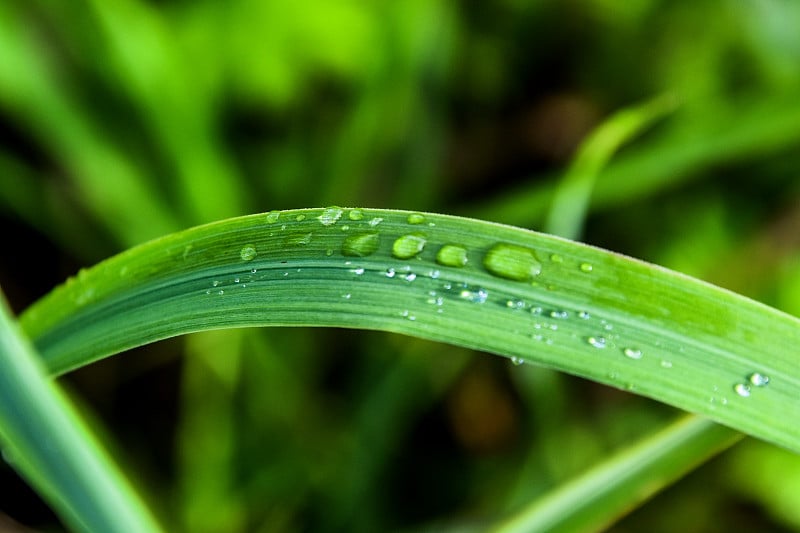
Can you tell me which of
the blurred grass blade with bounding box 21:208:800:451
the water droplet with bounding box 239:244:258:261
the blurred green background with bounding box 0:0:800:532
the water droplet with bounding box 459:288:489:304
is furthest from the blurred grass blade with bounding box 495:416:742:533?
the blurred green background with bounding box 0:0:800:532

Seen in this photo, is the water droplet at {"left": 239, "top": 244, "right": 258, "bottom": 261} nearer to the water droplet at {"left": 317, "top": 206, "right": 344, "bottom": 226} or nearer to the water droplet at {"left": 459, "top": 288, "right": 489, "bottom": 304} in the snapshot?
the water droplet at {"left": 317, "top": 206, "right": 344, "bottom": 226}

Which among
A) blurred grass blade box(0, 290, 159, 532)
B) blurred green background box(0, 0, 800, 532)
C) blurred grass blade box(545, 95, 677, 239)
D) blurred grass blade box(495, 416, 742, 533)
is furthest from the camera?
blurred green background box(0, 0, 800, 532)

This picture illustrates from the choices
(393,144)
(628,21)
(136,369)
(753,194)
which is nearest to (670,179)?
(753,194)

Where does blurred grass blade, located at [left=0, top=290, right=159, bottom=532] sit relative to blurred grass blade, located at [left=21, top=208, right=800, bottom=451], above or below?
below

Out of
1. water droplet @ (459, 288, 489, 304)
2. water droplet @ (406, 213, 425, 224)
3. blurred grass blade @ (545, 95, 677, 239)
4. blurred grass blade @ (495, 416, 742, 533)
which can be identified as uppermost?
blurred grass blade @ (545, 95, 677, 239)

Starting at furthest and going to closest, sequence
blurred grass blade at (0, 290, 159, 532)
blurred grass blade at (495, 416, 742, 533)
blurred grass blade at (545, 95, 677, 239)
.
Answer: blurred grass blade at (545, 95, 677, 239) → blurred grass blade at (495, 416, 742, 533) → blurred grass blade at (0, 290, 159, 532)

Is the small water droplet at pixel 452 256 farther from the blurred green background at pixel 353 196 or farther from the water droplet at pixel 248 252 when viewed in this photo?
the blurred green background at pixel 353 196

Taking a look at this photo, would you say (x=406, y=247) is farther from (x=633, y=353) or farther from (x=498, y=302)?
(x=633, y=353)
